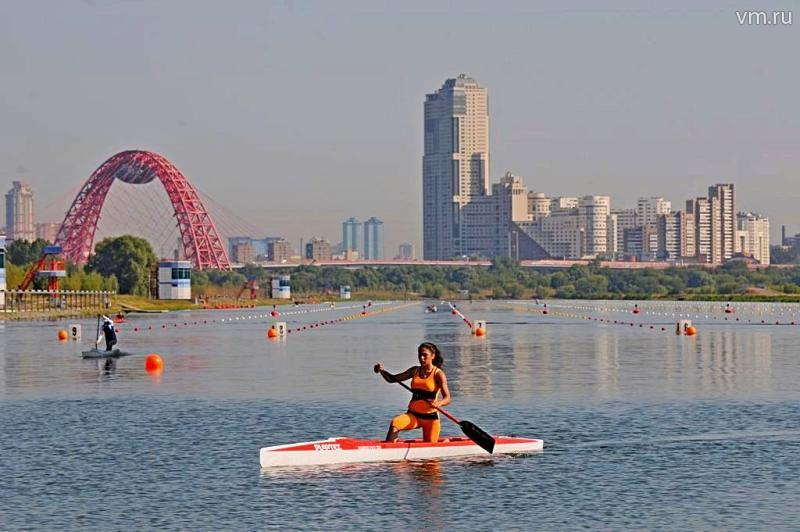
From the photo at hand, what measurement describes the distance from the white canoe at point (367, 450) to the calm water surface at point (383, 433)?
43 centimetres

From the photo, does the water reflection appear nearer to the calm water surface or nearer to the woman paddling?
the calm water surface

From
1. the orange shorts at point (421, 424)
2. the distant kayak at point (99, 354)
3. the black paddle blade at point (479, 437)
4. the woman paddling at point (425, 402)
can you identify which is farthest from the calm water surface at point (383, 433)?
the woman paddling at point (425, 402)

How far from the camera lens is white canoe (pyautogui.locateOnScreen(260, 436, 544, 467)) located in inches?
1120

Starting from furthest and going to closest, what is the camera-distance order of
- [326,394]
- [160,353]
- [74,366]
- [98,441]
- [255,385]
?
[160,353]
[74,366]
[255,385]
[326,394]
[98,441]

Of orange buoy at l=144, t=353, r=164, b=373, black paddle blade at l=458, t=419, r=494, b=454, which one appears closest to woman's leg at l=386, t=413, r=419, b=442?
black paddle blade at l=458, t=419, r=494, b=454

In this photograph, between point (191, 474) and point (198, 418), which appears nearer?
point (191, 474)

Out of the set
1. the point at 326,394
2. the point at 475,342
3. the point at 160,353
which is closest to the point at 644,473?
the point at 326,394

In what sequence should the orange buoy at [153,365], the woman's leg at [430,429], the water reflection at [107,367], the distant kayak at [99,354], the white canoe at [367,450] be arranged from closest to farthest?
the white canoe at [367,450]
the woman's leg at [430,429]
the water reflection at [107,367]
the orange buoy at [153,365]
the distant kayak at [99,354]

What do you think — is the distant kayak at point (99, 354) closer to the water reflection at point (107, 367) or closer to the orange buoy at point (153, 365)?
the water reflection at point (107, 367)

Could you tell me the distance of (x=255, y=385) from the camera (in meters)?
49.5

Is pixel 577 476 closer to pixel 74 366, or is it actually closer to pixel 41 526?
pixel 41 526

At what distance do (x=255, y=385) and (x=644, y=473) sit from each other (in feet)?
78.6

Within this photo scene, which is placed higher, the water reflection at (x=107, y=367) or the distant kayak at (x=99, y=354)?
the distant kayak at (x=99, y=354)

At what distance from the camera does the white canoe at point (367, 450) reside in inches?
1120
